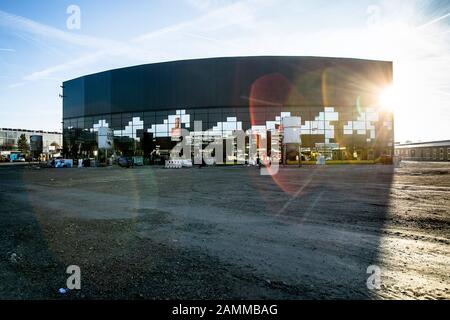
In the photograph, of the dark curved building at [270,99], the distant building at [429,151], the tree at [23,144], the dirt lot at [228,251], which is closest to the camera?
the dirt lot at [228,251]

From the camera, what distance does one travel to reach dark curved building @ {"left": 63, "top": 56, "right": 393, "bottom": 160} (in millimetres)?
40781

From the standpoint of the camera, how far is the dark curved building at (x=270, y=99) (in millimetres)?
40781

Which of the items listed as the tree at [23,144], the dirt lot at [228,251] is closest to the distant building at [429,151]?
the dirt lot at [228,251]

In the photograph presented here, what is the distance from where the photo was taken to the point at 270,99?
133ft

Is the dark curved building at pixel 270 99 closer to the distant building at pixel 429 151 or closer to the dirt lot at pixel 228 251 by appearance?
the distant building at pixel 429 151

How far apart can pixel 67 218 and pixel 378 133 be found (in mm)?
46297

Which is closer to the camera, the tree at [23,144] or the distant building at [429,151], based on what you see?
the distant building at [429,151]

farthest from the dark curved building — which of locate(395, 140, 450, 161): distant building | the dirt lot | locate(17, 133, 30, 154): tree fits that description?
locate(17, 133, 30, 154): tree

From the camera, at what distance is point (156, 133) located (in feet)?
145

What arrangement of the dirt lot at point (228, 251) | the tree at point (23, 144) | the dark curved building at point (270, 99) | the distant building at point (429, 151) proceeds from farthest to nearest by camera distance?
the tree at point (23, 144) < the distant building at point (429, 151) < the dark curved building at point (270, 99) < the dirt lot at point (228, 251)

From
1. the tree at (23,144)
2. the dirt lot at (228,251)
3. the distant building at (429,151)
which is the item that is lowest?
the dirt lot at (228,251)

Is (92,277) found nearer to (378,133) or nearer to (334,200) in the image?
(334,200)
